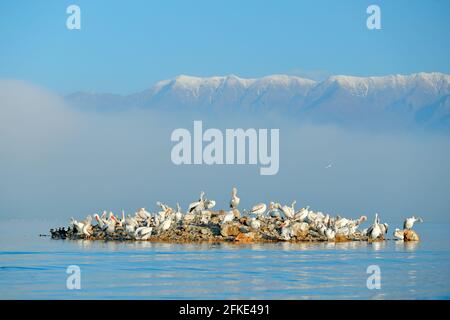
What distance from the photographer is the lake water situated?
19062 mm

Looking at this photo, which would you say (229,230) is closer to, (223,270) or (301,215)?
(301,215)

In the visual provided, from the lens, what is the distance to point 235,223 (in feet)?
99.1

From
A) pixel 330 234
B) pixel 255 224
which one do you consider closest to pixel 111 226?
pixel 255 224

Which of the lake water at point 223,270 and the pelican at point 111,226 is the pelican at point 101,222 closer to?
the pelican at point 111,226

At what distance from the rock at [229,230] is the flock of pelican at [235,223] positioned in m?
Result: 0.15

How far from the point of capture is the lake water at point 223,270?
19062 mm

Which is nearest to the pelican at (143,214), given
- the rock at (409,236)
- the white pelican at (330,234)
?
the white pelican at (330,234)

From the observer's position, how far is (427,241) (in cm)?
3195

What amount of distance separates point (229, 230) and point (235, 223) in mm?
440
